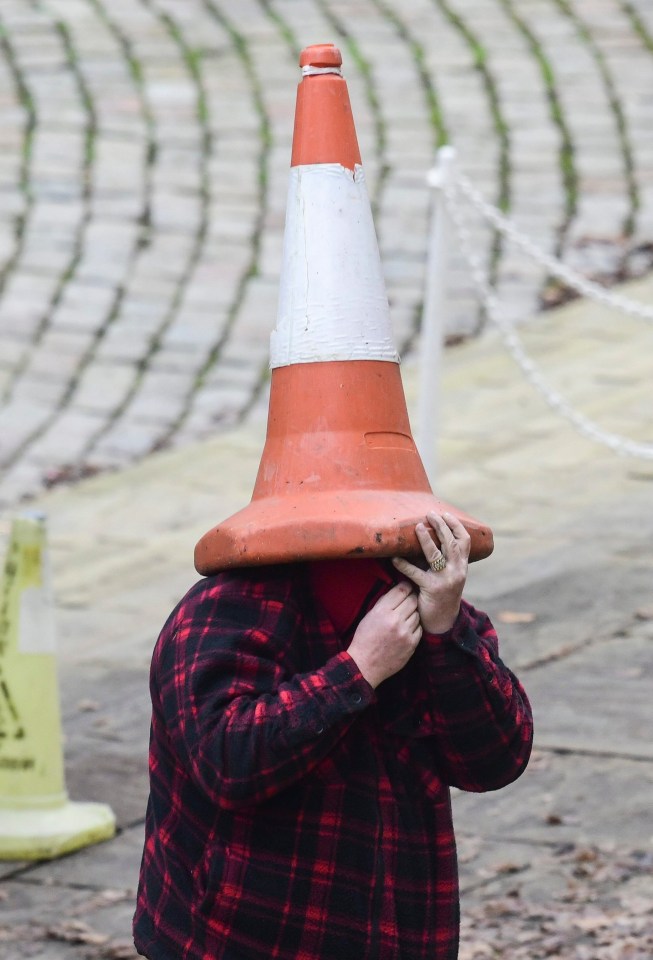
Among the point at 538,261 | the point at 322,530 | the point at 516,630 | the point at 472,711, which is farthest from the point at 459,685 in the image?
the point at 538,261

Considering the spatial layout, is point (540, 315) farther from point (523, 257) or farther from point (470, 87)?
point (470, 87)

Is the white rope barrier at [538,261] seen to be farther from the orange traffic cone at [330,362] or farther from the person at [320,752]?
the person at [320,752]

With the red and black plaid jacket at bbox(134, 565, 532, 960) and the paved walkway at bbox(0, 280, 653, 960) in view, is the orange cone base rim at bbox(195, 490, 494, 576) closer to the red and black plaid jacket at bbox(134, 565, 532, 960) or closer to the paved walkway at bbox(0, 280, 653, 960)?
the red and black plaid jacket at bbox(134, 565, 532, 960)

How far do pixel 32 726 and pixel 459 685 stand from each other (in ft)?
7.00

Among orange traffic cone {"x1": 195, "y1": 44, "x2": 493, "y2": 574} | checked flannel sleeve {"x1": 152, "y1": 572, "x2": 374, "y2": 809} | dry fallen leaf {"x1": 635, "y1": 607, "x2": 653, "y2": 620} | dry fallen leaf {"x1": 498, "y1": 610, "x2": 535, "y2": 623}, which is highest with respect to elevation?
orange traffic cone {"x1": 195, "y1": 44, "x2": 493, "y2": 574}

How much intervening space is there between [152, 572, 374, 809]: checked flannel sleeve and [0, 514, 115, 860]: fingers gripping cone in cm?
188

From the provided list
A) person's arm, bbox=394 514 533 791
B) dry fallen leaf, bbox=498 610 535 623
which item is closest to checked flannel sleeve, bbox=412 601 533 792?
person's arm, bbox=394 514 533 791

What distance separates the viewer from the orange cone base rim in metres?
2.09

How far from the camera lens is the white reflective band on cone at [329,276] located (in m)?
2.28

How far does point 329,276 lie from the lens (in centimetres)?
227

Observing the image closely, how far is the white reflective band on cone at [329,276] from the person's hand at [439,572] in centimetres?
31

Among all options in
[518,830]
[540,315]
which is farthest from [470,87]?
[518,830]

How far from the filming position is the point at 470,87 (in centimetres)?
984

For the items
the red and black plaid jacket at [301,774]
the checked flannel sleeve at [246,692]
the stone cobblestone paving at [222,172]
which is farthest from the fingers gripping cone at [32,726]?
the stone cobblestone paving at [222,172]
